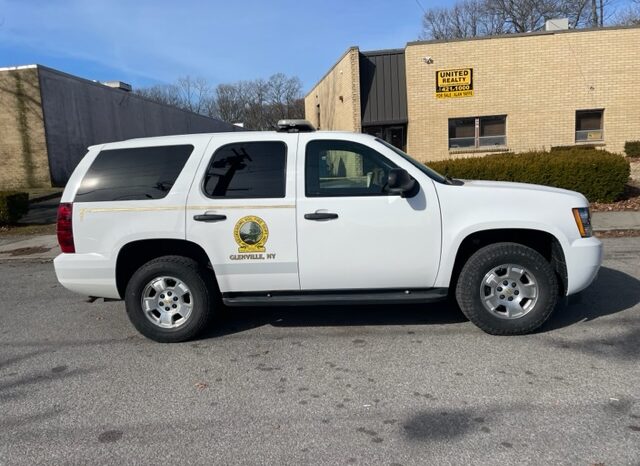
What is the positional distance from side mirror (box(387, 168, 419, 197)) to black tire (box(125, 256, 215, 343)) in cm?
191

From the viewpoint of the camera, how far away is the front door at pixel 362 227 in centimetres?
440

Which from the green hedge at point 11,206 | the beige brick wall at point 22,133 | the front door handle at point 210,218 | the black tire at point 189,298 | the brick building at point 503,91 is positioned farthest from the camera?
the beige brick wall at point 22,133

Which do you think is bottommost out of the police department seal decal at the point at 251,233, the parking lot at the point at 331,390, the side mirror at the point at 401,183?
the parking lot at the point at 331,390

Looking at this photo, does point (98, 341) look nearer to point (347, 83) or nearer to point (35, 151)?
point (347, 83)

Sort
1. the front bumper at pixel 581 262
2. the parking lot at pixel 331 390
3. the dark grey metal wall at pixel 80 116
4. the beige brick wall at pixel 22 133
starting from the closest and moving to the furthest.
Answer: the parking lot at pixel 331 390, the front bumper at pixel 581 262, the beige brick wall at pixel 22 133, the dark grey metal wall at pixel 80 116

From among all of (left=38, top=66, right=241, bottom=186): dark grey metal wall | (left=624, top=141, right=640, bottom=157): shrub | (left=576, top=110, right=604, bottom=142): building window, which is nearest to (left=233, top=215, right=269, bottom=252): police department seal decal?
(left=576, top=110, right=604, bottom=142): building window

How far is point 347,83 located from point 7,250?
13.2 m

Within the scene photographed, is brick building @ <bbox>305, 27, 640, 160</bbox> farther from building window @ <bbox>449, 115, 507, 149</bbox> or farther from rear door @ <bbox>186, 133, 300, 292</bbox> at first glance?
rear door @ <bbox>186, 133, 300, 292</bbox>

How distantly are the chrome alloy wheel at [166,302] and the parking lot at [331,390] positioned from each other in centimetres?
26

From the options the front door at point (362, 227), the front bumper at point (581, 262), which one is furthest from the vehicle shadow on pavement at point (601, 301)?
the front door at point (362, 227)

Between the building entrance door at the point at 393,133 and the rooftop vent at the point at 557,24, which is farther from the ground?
the rooftop vent at the point at 557,24

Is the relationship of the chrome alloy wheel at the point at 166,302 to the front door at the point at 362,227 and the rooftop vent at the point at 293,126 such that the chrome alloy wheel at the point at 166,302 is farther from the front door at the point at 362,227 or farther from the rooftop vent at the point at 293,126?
the rooftop vent at the point at 293,126

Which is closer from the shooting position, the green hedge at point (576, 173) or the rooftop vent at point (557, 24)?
the green hedge at point (576, 173)

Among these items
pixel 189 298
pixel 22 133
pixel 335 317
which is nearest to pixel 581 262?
pixel 335 317
